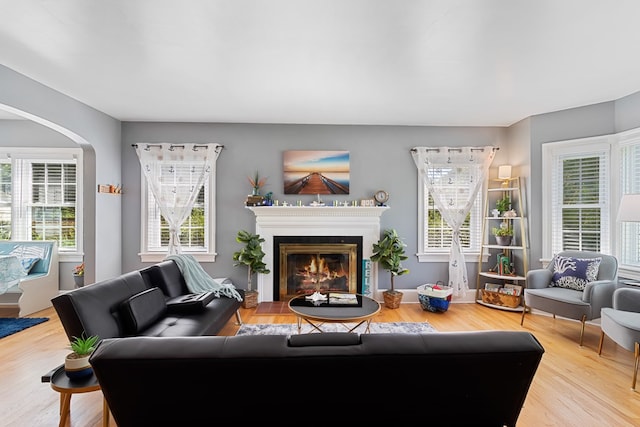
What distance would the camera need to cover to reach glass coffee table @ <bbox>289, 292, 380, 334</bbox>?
2592mm

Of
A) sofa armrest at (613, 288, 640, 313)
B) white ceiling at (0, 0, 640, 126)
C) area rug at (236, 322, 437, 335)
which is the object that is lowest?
area rug at (236, 322, 437, 335)

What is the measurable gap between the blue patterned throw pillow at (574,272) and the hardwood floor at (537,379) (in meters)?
0.55

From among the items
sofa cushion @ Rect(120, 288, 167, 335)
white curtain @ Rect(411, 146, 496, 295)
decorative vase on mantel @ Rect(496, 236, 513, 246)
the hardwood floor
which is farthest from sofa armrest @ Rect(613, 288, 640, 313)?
sofa cushion @ Rect(120, 288, 167, 335)

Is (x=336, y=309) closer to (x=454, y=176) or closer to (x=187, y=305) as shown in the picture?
(x=187, y=305)

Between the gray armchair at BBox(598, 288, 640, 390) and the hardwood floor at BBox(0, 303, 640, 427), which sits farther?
the gray armchair at BBox(598, 288, 640, 390)

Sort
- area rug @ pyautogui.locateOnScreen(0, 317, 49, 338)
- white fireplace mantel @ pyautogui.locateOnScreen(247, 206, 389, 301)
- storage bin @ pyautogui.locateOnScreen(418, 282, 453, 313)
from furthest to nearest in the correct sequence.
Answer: white fireplace mantel @ pyautogui.locateOnScreen(247, 206, 389, 301) → storage bin @ pyautogui.locateOnScreen(418, 282, 453, 313) → area rug @ pyautogui.locateOnScreen(0, 317, 49, 338)

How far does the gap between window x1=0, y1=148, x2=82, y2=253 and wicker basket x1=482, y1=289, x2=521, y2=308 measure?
6.15 m

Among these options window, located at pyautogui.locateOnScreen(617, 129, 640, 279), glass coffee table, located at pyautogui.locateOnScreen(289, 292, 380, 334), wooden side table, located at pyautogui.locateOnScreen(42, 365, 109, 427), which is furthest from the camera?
window, located at pyautogui.locateOnScreen(617, 129, 640, 279)

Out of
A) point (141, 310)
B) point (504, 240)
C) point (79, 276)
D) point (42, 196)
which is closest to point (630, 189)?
point (504, 240)

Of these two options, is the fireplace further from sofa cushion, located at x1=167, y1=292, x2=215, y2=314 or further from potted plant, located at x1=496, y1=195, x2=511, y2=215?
potted plant, located at x1=496, y1=195, x2=511, y2=215

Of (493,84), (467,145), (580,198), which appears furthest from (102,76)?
(580,198)

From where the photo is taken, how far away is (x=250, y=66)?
8.82 feet

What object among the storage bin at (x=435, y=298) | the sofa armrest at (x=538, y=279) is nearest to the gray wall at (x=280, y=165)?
the storage bin at (x=435, y=298)

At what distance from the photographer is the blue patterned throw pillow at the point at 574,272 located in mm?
3309
